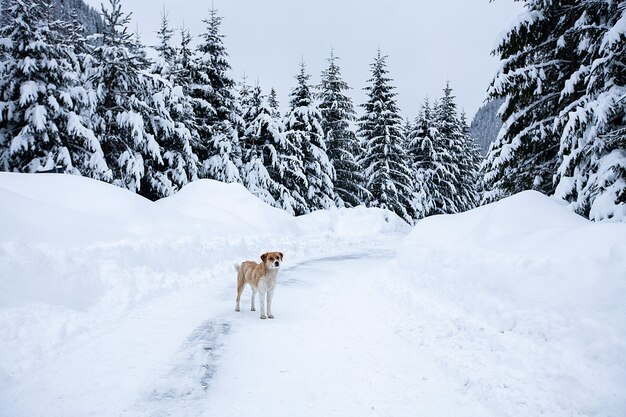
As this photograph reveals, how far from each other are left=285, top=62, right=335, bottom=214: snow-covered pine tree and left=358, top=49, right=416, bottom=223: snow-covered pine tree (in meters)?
4.08

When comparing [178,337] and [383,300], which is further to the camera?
[383,300]

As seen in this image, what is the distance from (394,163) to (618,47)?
2232 cm

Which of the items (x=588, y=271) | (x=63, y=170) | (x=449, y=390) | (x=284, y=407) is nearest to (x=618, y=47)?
(x=588, y=271)

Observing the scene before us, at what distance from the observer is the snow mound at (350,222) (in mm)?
23622

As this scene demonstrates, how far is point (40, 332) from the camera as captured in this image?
16.8 ft

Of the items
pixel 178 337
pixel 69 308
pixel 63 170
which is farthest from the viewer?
pixel 63 170

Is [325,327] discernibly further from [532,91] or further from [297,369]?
[532,91]

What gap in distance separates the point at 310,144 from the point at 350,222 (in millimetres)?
7148

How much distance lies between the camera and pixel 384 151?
30594 mm

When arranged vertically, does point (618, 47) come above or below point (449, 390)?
above

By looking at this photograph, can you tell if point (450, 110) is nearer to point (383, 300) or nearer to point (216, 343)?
point (383, 300)

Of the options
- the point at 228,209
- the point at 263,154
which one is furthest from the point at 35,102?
the point at 263,154

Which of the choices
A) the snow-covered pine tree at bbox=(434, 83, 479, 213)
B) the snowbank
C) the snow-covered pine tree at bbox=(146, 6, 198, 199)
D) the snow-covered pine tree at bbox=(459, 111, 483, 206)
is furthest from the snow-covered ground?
the snow-covered pine tree at bbox=(459, 111, 483, 206)

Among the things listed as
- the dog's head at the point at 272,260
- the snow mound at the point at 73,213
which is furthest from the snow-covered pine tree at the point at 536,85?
the snow mound at the point at 73,213
